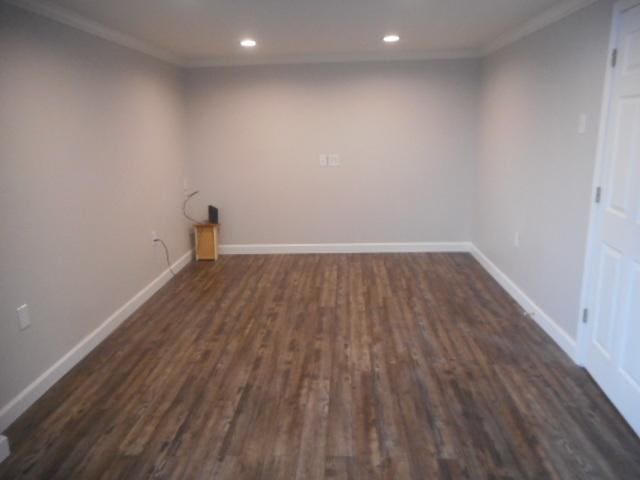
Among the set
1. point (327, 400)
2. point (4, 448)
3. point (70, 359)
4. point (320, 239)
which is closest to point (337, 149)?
point (320, 239)

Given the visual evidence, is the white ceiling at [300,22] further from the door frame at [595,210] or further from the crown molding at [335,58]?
the door frame at [595,210]

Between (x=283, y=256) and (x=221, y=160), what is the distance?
1339mm

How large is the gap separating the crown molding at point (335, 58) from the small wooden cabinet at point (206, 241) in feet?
5.90

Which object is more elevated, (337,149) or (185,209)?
(337,149)

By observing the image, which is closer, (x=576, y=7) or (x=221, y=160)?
(x=576, y=7)

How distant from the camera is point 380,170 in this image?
17.4ft

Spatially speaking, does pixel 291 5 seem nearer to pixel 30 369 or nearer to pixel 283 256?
pixel 30 369

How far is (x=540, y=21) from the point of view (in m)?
3.33

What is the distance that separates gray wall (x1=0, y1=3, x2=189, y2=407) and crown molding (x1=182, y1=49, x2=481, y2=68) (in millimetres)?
875

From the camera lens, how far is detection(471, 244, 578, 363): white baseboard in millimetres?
Result: 2988

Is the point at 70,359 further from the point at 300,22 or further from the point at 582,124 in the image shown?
the point at 582,124

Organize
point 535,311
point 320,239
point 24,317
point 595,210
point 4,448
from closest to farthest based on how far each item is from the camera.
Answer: point 4,448, point 24,317, point 595,210, point 535,311, point 320,239

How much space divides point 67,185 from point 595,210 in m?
3.27

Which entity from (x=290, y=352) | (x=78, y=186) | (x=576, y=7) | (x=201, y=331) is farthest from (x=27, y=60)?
(x=576, y=7)
